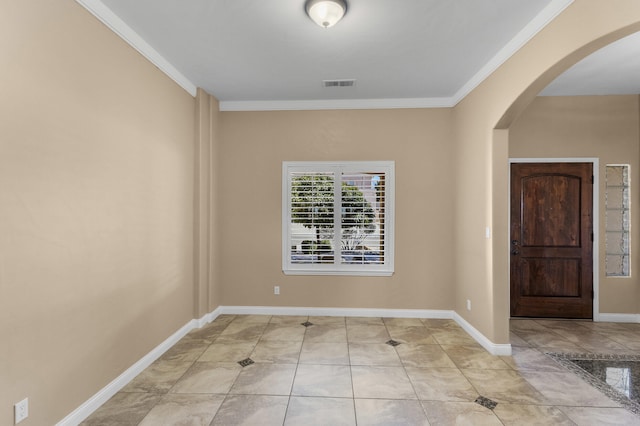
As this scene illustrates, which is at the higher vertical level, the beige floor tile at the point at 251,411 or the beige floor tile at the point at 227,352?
the beige floor tile at the point at 227,352

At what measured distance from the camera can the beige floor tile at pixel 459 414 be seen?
7.03 feet

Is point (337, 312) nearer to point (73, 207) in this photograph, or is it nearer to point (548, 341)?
point (548, 341)

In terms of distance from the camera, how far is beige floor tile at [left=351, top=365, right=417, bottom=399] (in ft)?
8.08

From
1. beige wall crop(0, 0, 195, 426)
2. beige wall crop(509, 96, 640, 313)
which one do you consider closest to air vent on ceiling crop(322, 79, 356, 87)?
beige wall crop(0, 0, 195, 426)

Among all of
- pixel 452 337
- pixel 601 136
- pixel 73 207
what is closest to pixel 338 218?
pixel 452 337

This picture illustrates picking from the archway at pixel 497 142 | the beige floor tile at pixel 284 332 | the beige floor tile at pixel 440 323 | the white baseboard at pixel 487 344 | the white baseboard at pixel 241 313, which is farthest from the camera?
the beige floor tile at pixel 440 323

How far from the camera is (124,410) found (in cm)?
226

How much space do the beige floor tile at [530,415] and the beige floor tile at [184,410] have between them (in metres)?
2.11

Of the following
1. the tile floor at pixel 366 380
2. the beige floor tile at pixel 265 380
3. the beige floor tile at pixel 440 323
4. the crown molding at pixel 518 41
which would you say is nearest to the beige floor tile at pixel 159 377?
the tile floor at pixel 366 380

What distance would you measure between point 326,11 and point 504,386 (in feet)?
10.9

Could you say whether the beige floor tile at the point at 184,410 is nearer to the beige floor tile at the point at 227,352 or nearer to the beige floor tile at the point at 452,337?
the beige floor tile at the point at 227,352

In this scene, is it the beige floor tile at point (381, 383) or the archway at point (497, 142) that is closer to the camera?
the archway at point (497, 142)

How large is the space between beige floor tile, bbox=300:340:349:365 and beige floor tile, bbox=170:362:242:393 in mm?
677

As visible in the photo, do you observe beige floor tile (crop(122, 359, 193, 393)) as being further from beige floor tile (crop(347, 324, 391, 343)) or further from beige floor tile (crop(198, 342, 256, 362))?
beige floor tile (crop(347, 324, 391, 343))
